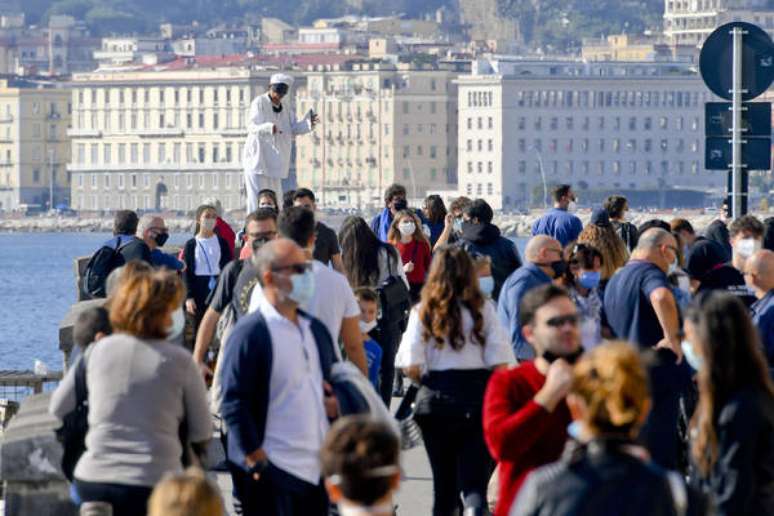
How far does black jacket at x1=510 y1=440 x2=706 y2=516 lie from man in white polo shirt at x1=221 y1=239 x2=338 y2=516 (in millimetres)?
1548

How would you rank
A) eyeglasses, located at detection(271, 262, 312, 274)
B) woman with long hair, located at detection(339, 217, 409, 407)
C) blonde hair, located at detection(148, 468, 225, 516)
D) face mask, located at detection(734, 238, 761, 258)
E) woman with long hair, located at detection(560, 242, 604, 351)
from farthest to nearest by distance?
1. woman with long hair, located at detection(339, 217, 409, 407)
2. face mask, located at detection(734, 238, 761, 258)
3. woman with long hair, located at detection(560, 242, 604, 351)
4. eyeglasses, located at detection(271, 262, 312, 274)
5. blonde hair, located at detection(148, 468, 225, 516)

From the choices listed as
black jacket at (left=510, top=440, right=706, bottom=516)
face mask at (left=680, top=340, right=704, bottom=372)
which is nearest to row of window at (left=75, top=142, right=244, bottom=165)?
face mask at (left=680, top=340, right=704, bottom=372)

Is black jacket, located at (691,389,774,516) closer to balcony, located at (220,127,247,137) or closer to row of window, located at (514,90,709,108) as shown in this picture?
row of window, located at (514,90,709,108)

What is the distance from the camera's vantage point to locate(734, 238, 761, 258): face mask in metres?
9.85

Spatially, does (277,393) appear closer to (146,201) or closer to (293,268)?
(293,268)

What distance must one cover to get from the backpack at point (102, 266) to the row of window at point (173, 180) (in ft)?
419

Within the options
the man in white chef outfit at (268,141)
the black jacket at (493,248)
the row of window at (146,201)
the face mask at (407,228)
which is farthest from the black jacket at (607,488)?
the row of window at (146,201)

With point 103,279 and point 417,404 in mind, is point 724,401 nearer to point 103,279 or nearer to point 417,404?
point 417,404

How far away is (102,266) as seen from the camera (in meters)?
11.1

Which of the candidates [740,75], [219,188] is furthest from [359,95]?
[740,75]

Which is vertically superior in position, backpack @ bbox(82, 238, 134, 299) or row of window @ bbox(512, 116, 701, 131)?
row of window @ bbox(512, 116, 701, 131)

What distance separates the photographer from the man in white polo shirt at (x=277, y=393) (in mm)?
6801

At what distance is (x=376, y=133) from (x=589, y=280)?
5090 inches

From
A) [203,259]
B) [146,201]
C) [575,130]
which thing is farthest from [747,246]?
[146,201]
